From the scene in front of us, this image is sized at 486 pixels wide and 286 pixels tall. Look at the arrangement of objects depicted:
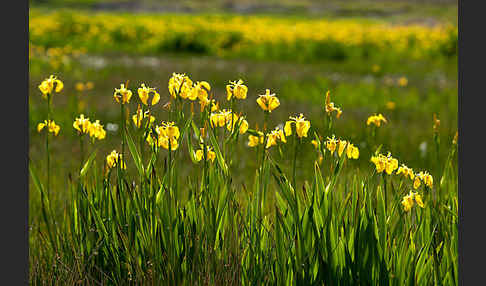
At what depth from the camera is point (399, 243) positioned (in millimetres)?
2240

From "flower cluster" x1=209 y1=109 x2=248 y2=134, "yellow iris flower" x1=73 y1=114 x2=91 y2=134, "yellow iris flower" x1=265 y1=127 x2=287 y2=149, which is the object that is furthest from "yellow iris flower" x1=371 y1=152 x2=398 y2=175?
"yellow iris flower" x1=73 y1=114 x2=91 y2=134

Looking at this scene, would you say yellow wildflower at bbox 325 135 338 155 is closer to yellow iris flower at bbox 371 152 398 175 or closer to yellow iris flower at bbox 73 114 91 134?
yellow iris flower at bbox 371 152 398 175

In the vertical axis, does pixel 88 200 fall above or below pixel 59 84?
below

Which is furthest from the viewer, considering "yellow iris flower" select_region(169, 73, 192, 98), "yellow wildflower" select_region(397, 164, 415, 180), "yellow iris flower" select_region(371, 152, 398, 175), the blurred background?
the blurred background

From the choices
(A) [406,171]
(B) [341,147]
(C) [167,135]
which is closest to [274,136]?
(B) [341,147]

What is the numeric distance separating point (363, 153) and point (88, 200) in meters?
2.79

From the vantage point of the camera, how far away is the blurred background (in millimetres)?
5621

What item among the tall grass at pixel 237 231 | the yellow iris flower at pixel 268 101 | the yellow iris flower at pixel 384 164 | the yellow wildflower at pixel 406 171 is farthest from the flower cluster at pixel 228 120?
the yellow wildflower at pixel 406 171

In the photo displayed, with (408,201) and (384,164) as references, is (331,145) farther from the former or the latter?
(408,201)

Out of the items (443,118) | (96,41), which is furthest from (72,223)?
(96,41)

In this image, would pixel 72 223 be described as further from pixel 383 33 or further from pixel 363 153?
pixel 383 33

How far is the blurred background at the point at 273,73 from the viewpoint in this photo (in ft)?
18.4

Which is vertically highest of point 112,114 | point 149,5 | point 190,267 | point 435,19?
point 149,5

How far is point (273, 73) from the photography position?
10711mm
